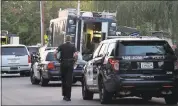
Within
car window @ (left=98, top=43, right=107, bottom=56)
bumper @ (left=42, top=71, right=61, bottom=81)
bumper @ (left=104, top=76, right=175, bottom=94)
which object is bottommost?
bumper @ (left=42, top=71, right=61, bottom=81)

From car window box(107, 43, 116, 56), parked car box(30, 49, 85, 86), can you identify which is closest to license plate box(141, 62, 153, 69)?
car window box(107, 43, 116, 56)

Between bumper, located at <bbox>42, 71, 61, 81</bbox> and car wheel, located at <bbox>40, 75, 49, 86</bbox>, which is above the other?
bumper, located at <bbox>42, 71, 61, 81</bbox>

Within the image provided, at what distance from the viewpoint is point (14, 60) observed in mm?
31641

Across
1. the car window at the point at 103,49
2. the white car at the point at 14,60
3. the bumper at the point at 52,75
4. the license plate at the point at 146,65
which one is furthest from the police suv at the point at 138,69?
the white car at the point at 14,60

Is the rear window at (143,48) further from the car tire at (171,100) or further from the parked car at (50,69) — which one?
the parked car at (50,69)

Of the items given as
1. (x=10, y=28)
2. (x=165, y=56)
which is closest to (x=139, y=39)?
(x=165, y=56)

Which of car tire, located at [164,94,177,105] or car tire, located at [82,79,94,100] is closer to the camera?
car tire, located at [164,94,177,105]

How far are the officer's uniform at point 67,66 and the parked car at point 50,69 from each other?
591 cm

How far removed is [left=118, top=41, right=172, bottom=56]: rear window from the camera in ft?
44.8

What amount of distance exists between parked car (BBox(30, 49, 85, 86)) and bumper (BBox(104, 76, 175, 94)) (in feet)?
27.5

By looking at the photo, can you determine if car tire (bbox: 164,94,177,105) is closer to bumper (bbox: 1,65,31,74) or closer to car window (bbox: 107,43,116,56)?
car window (bbox: 107,43,116,56)

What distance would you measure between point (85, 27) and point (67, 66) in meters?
15.1

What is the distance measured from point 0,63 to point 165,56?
62.3ft

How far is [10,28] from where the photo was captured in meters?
66.2
